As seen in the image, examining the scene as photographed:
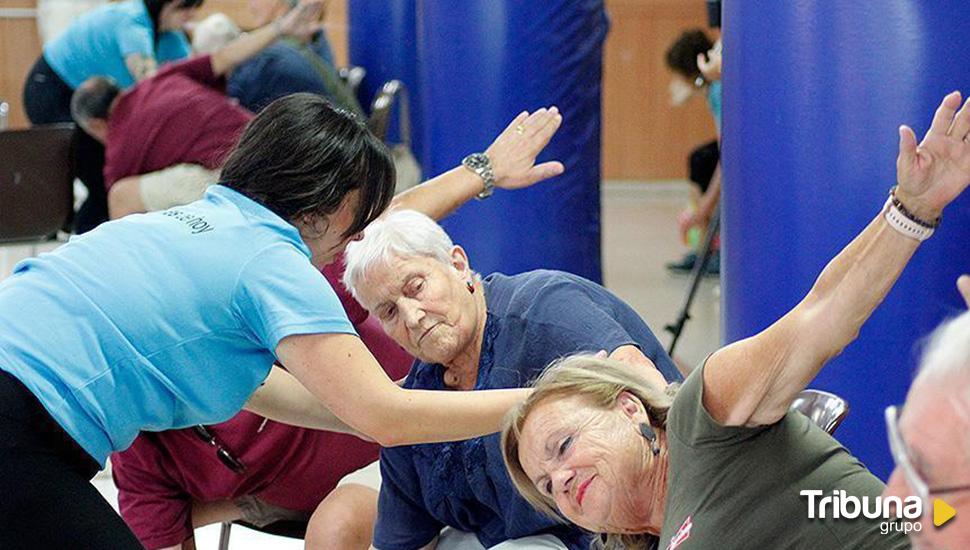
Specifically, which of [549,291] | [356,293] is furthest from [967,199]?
[356,293]

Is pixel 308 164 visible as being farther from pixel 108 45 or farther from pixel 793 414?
pixel 108 45

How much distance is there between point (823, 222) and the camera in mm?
2539

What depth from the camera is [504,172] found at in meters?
2.80

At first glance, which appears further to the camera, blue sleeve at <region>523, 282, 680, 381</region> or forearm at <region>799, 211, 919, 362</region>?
blue sleeve at <region>523, 282, 680, 381</region>

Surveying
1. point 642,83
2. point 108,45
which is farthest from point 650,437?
point 642,83

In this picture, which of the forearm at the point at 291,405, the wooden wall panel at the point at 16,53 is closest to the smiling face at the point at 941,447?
the forearm at the point at 291,405

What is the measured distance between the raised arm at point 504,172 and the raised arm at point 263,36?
2859mm

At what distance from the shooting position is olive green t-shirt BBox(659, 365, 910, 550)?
60.7 inches

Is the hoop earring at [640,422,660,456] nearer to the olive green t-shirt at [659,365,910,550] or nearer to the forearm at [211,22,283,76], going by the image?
the olive green t-shirt at [659,365,910,550]

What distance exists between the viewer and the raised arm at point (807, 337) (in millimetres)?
1475

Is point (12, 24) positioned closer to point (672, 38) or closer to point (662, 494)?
point (672, 38)

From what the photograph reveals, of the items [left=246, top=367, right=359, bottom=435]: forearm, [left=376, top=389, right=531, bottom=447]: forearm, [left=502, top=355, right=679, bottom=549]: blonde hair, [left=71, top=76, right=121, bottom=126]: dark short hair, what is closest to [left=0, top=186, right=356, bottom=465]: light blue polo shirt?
[left=376, top=389, right=531, bottom=447]: forearm

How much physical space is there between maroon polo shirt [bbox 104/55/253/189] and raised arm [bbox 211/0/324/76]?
14 centimetres

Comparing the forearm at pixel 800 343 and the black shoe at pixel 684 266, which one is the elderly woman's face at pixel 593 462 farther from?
the black shoe at pixel 684 266
